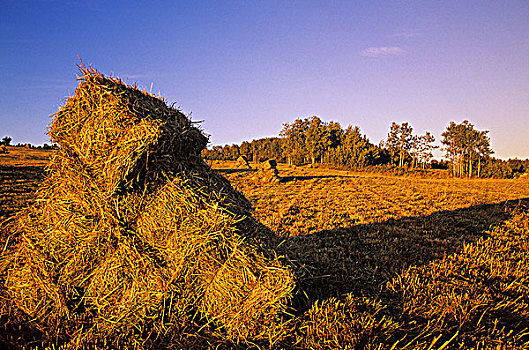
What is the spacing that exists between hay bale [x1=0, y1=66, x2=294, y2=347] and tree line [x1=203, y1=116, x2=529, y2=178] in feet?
156

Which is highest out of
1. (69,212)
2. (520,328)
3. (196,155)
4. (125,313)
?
(196,155)

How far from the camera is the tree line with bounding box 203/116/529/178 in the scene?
5644 centimetres

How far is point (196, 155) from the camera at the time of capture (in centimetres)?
353

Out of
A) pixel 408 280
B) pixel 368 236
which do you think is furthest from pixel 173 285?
pixel 368 236

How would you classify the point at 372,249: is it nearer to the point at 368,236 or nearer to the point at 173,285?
the point at 368,236

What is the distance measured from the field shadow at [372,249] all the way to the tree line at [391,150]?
44448 mm

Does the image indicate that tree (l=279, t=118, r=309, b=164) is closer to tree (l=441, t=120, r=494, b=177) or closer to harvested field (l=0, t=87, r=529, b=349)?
tree (l=441, t=120, r=494, b=177)

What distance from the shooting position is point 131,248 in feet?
9.77

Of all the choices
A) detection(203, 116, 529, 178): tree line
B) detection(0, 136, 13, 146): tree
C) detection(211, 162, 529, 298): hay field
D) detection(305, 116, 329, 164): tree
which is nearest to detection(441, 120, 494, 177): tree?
detection(203, 116, 529, 178): tree line

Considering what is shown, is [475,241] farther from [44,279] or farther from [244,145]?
[244,145]

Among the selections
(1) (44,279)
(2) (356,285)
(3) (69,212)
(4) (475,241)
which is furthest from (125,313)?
(4) (475,241)

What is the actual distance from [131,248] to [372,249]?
16.6ft

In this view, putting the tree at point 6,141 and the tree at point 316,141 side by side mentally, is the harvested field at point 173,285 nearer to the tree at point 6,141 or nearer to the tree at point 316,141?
the tree at point 6,141

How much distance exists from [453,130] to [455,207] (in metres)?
67.9
